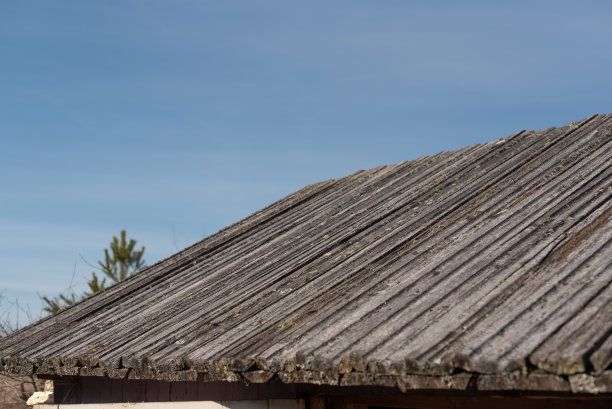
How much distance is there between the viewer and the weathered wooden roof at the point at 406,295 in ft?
10.3

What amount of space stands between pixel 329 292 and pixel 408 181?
365cm

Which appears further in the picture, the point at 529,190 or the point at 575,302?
the point at 529,190

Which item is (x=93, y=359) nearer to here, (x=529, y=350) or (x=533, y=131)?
(x=529, y=350)

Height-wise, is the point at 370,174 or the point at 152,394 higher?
the point at 370,174

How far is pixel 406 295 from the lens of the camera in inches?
169

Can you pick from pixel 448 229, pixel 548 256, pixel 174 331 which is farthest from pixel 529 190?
pixel 174 331

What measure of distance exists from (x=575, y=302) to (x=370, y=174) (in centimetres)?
662

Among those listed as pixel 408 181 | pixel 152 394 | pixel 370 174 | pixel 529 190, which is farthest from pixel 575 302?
pixel 370 174

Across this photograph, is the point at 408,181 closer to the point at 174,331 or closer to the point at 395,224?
the point at 395,224

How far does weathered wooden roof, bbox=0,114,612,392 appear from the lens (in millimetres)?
3152

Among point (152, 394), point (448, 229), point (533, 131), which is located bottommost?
point (152, 394)

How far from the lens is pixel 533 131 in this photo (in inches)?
330

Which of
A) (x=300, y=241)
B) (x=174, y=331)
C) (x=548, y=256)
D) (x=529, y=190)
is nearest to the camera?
(x=548, y=256)

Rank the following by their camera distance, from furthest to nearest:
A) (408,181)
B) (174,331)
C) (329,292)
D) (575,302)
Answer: (408,181) < (174,331) < (329,292) < (575,302)
